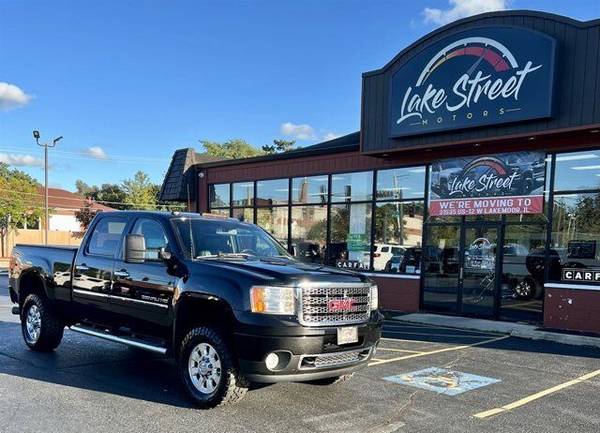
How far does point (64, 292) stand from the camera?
24.0 feet

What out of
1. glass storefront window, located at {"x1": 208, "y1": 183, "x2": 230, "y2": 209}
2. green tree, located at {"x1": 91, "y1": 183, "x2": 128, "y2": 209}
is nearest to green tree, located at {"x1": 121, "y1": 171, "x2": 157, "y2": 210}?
green tree, located at {"x1": 91, "y1": 183, "x2": 128, "y2": 209}

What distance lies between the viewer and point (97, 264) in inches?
267

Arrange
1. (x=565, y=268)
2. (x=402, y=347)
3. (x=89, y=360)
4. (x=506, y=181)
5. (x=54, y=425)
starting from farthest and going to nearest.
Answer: (x=506, y=181) < (x=565, y=268) < (x=402, y=347) < (x=89, y=360) < (x=54, y=425)

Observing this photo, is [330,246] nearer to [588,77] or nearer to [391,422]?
[588,77]

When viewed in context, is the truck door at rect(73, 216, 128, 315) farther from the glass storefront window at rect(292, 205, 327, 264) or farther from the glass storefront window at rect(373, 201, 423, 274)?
the glass storefront window at rect(292, 205, 327, 264)

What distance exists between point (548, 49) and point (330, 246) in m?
7.85

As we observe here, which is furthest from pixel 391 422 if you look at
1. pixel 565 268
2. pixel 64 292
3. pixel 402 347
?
pixel 565 268

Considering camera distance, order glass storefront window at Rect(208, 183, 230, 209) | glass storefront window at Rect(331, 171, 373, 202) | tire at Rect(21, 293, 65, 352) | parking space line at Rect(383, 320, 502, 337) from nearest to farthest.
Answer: tire at Rect(21, 293, 65, 352)
parking space line at Rect(383, 320, 502, 337)
glass storefront window at Rect(331, 171, 373, 202)
glass storefront window at Rect(208, 183, 230, 209)

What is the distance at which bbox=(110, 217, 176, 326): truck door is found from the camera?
580 cm

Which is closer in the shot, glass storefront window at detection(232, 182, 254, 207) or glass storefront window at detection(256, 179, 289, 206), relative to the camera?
glass storefront window at detection(256, 179, 289, 206)

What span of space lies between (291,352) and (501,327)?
747 cm

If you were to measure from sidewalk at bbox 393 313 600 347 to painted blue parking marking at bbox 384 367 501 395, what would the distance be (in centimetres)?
383

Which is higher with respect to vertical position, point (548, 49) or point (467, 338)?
point (548, 49)

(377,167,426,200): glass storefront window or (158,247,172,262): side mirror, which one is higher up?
(377,167,426,200): glass storefront window
